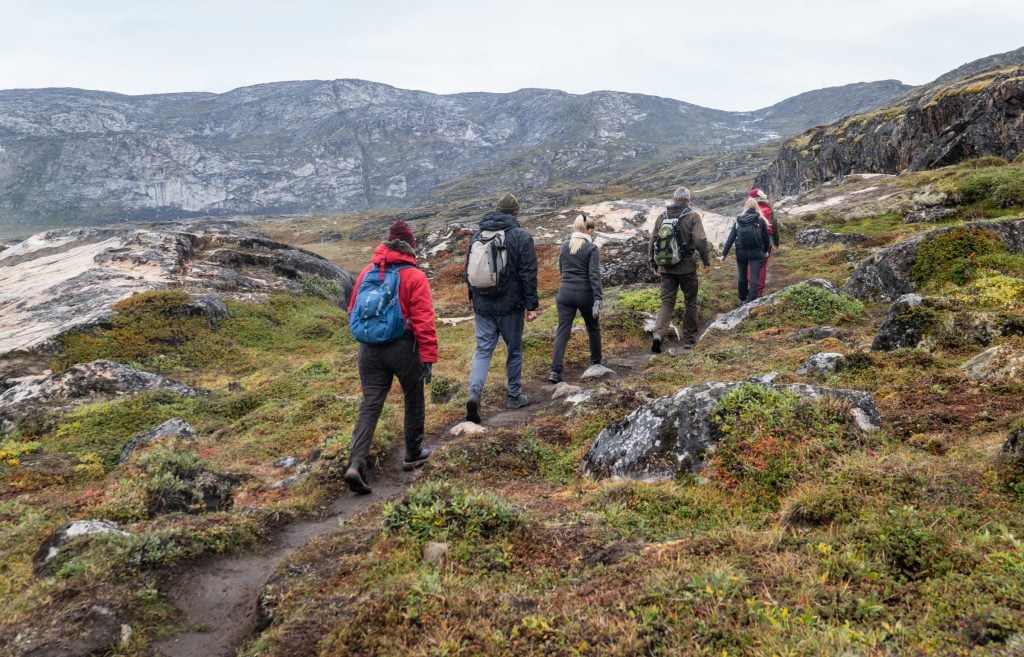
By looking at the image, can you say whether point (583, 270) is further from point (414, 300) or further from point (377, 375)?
point (377, 375)

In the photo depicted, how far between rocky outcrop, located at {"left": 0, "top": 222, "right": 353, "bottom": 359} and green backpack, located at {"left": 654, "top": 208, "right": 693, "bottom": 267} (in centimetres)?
1504

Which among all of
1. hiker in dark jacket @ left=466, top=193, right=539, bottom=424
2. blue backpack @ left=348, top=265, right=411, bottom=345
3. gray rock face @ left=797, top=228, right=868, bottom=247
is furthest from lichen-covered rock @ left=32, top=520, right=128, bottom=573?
gray rock face @ left=797, top=228, right=868, bottom=247

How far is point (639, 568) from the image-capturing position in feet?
12.7

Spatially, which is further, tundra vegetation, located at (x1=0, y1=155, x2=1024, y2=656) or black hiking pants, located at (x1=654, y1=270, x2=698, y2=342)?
black hiking pants, located at (x1=654, y1=270, x2=698, y2=342)

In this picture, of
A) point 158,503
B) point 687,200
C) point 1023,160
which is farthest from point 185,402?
point 1023,160

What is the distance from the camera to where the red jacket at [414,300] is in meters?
7.41

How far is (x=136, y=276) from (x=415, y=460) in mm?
19069

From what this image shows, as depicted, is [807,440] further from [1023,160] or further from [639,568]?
[1023,160]

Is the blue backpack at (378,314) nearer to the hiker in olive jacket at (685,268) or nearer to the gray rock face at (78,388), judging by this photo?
the hiker in olive jacket at (685,268)

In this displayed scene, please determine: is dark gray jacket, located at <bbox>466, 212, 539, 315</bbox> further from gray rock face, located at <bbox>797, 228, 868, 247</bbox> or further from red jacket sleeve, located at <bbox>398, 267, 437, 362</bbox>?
gray rock face, located at <bbox>797, 228, 868, 247</bbox>

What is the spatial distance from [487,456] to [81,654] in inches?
180

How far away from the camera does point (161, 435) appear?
10.3 meters

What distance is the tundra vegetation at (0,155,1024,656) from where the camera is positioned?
3201mm

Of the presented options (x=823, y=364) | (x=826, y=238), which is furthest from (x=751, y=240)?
(x=826, y=238)
